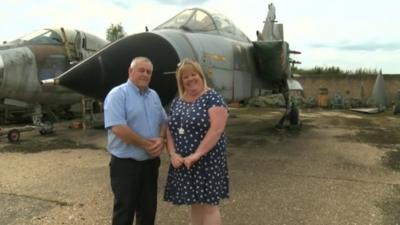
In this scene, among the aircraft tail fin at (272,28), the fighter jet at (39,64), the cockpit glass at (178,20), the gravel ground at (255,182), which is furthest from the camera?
the aircraft tail fin at (272,28)

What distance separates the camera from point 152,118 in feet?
11.7

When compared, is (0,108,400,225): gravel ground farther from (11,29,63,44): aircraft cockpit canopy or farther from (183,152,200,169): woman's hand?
(11,29,63,44): aircraft cockpit canopy

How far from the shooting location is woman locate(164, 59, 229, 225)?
338 centimetres

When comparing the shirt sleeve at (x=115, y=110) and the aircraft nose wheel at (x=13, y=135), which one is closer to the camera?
the shirt sleeve at (x=115, y=110)

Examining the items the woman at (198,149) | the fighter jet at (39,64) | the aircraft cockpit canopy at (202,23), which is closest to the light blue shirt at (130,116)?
the woman at (198,149)

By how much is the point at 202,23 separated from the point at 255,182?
3675 millimetres

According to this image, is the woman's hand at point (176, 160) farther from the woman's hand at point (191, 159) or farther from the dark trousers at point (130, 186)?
the dark trousers at point (130, 186)

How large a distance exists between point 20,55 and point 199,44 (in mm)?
5404

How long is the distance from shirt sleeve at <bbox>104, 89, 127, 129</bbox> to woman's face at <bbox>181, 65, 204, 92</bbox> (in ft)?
1.69

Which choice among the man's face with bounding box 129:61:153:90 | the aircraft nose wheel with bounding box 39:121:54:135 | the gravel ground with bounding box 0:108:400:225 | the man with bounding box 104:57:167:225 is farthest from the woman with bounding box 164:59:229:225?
the aircraft nose wheel with bounding box 39:121:54:135

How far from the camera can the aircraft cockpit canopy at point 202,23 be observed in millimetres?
8087

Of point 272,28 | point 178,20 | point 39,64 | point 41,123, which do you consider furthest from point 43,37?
point 272,28

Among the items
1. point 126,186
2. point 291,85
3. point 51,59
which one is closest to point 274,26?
point 291,85

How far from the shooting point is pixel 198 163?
3.41m
